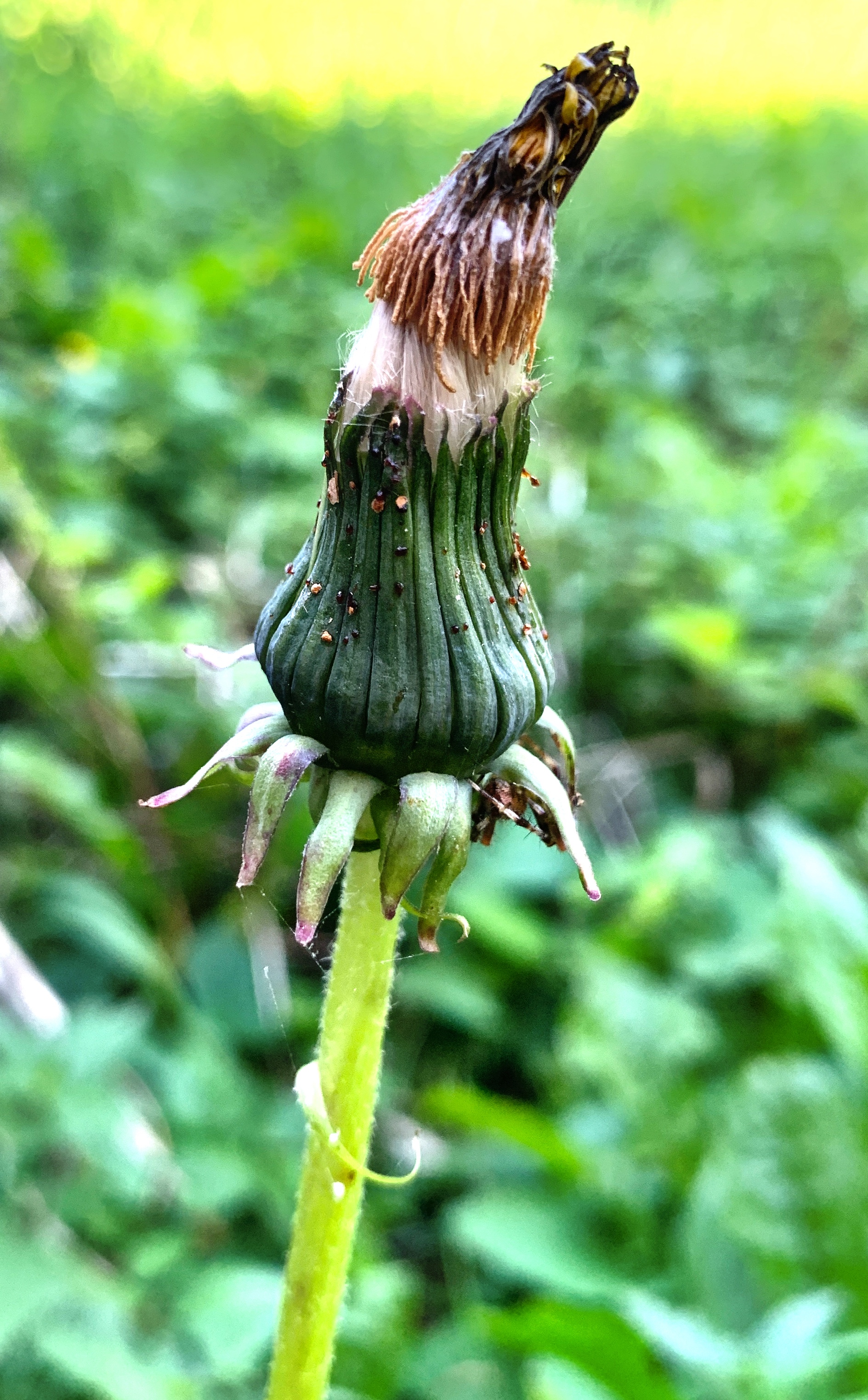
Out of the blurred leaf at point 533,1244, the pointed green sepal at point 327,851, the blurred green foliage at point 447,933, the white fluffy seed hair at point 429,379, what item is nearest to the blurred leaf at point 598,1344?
the blurred green foliage at point 447,933

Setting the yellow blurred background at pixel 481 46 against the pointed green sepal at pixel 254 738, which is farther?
the yellow blurred background at pixel 481 46

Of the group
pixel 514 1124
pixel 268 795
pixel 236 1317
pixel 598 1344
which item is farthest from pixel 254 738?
pixel 514 1124

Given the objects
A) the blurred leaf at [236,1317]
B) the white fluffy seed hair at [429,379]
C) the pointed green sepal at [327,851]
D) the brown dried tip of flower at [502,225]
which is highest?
the brown dried tip of flower at [502,225]

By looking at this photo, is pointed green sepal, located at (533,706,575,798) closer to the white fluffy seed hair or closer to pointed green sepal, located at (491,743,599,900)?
pointed green sepal, located at (491,743,599,900)

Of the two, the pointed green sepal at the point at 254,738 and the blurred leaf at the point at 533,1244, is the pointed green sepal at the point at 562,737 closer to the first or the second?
the pointed green sepal at the point at 254,738

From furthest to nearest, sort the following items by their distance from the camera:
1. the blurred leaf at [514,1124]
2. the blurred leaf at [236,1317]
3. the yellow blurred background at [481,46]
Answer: the yellow blurred background at [481,46], the blurred leaf at [514,1124], the blurred leaf at [236,1317]

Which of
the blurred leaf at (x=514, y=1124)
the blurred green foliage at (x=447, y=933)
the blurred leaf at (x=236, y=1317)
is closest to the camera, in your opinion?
the blurred leaf at (x=236, y=1317)

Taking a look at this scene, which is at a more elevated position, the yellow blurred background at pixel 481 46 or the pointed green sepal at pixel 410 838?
the yellow blurred background at pixel 481 46

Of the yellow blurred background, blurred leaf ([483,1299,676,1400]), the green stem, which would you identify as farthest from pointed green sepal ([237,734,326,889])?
the yellow blurred background

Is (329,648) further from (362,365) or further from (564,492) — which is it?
(564,492)
